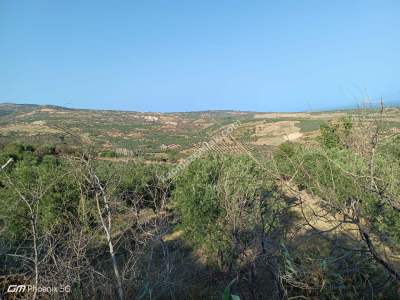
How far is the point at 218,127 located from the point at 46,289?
3247 mm

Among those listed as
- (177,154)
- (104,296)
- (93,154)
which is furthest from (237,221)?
(177,154)

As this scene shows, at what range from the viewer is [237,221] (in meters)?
9.55

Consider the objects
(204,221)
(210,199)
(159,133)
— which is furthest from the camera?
(159,133)

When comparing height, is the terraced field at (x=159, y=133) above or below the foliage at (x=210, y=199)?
above

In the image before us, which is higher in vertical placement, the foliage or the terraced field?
the terraced field

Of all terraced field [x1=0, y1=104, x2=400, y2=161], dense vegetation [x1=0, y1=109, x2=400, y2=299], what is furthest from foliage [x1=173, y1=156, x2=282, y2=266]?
terraced field [x1=0, y1=104, x2=400, y2=161]

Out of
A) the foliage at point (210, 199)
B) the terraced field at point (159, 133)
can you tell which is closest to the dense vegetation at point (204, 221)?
the foliage at point (210, 199)

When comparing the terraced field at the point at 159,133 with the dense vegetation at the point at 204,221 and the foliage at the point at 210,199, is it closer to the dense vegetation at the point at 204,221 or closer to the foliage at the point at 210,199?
the dense vegetation at the point at 204,221

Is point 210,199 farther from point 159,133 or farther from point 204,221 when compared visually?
point 159,133

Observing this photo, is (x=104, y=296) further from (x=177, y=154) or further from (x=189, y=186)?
(x=177, y=154)

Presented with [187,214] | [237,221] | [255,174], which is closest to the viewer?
[237,221]

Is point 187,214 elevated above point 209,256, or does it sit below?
above

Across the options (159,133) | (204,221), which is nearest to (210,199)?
(204,221)

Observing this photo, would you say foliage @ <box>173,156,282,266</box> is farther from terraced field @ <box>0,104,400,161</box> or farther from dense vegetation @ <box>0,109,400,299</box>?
terraced field @ <box>0,104,400,161</box>
